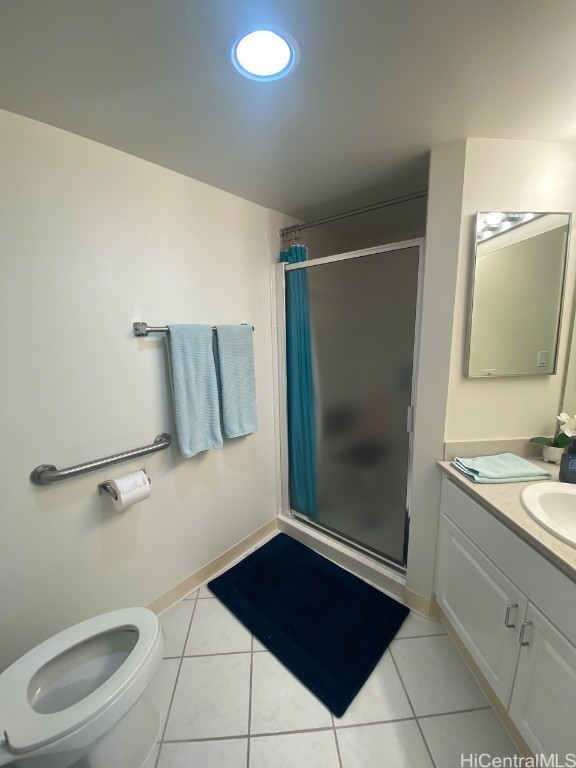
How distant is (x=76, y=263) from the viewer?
3.79 feet

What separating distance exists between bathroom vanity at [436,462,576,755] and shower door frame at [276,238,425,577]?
0.32 m

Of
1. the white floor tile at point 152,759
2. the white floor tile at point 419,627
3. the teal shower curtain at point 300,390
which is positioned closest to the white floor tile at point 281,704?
the white floor tile at point 152,759

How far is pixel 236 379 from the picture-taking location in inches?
66.6

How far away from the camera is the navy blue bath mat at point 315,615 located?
1.27 meters

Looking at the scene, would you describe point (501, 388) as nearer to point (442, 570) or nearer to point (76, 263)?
point (442, 570)

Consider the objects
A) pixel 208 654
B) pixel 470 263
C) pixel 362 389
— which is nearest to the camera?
pixel 470 263

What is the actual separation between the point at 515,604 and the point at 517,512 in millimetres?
306

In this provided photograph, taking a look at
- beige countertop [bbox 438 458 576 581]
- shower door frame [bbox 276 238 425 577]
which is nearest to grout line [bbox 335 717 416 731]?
shower door frame [bbox 276 238 425 577]

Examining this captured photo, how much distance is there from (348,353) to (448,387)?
61 centimetres

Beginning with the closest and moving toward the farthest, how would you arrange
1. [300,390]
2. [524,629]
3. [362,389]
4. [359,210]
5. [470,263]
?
[524,629]
[470,263]
[359,210]
[362,389]
[300,390]

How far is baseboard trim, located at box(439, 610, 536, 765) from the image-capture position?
3.34 ft

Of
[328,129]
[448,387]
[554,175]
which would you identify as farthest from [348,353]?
[554,175]

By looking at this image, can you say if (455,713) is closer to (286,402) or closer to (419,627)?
(419,627)

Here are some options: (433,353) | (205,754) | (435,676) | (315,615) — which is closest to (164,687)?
(205,754)
